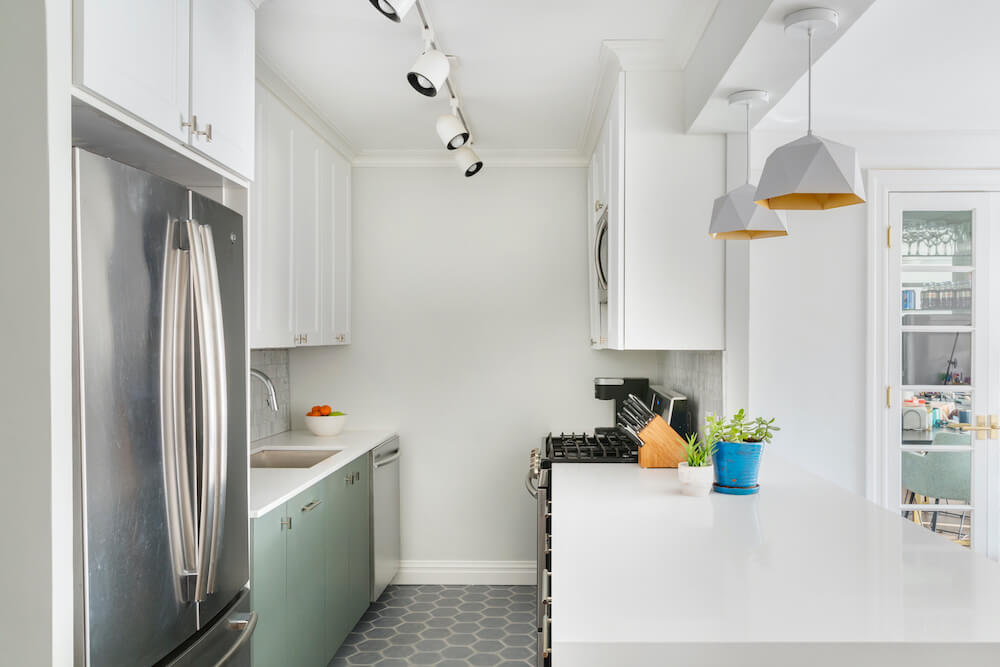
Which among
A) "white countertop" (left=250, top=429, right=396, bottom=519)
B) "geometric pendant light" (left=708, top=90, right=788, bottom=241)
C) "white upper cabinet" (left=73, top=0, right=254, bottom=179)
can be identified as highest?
"white upper cabinet" (left=73, top=0, right=254, bottom=179)

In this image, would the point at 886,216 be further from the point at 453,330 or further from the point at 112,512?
the point at 112,512

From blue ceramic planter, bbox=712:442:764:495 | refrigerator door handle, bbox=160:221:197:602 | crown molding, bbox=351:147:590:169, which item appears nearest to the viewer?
refrigerator door handle, bbox=160:221:197:602

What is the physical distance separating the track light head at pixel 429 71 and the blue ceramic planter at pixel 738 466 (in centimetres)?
152

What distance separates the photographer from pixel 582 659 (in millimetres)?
1150

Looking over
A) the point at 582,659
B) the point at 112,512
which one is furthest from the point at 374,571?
the point at 582,659

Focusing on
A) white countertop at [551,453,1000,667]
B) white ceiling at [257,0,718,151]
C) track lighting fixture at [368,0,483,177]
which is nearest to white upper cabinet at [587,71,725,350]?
white ceiling at [257,0,718,151]

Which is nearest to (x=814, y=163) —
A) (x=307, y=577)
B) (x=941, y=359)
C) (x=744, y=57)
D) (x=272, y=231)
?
(x=744, y=57)

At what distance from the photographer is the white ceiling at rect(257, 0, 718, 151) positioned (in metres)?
2.34

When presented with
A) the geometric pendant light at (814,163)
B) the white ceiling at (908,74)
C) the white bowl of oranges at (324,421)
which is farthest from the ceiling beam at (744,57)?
the white bowl of oranges at (324,421)

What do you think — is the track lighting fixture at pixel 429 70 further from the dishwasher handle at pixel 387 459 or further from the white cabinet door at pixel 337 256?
the dishwasher handle at pixel 387 459

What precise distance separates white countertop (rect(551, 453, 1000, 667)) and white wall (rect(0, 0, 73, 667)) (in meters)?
0.93

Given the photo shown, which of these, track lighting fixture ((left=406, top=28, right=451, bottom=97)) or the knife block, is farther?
the knife block

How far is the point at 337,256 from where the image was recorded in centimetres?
386

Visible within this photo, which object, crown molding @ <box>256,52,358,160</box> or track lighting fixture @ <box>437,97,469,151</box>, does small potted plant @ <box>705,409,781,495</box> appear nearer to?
track lighting fixture @ <box>437,97,469,151</box>
